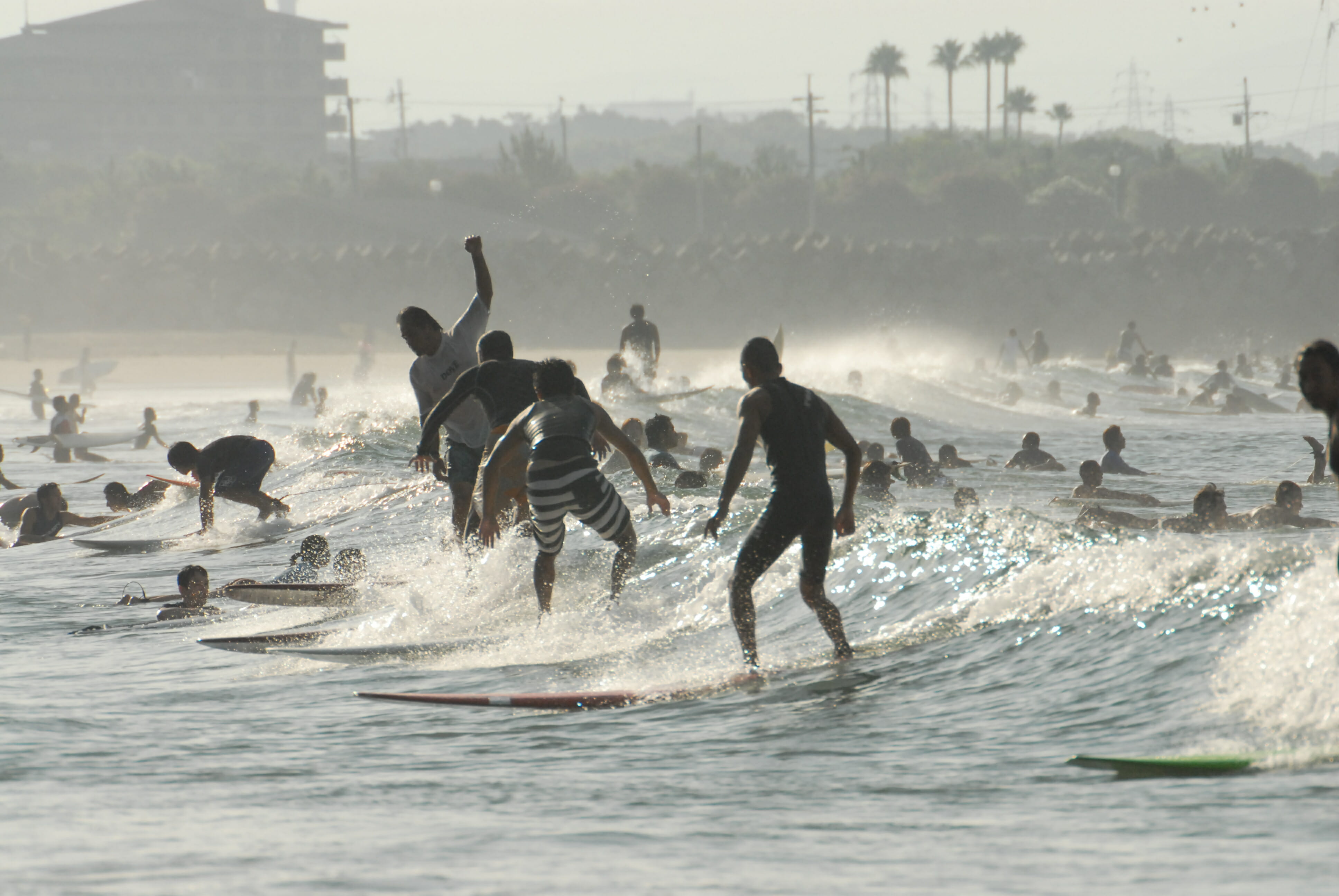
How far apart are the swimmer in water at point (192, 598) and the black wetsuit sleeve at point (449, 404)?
249 centimetres

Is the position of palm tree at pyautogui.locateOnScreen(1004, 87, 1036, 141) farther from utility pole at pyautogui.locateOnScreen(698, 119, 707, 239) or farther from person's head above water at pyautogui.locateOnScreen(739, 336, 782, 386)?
person's head above water at pyautogui.locateOnScreen(739, 336, 782, 386)

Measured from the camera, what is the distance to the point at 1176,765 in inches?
179

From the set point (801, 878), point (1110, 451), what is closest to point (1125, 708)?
point (801, 878)

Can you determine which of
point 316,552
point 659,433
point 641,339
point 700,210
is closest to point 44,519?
point 316,552

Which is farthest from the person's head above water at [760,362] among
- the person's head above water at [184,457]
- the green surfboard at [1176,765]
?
the person's head above water at [184,457]

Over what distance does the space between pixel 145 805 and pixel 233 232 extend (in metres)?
72.8

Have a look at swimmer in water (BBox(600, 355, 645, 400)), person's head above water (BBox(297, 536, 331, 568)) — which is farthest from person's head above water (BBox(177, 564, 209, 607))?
swimmer in water (BBox(600, 355, 645, 400))

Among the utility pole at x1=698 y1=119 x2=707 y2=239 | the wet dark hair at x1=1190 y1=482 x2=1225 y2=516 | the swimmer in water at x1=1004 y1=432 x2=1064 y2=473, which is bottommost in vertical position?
the swimmer in water at x1=1004 y1=432 x2=1064 y2=473

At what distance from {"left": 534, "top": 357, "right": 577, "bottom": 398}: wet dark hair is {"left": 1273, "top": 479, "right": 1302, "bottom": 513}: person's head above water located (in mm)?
6817

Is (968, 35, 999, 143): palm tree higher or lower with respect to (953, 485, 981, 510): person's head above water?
higher

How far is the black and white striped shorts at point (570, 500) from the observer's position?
6852 millimetres

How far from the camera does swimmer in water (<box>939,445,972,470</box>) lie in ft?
53.2

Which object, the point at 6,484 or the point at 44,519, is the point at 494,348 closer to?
the point at 44,519

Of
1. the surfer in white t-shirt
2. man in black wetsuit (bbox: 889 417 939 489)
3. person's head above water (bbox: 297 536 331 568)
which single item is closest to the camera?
the surfer in white t-shirt
